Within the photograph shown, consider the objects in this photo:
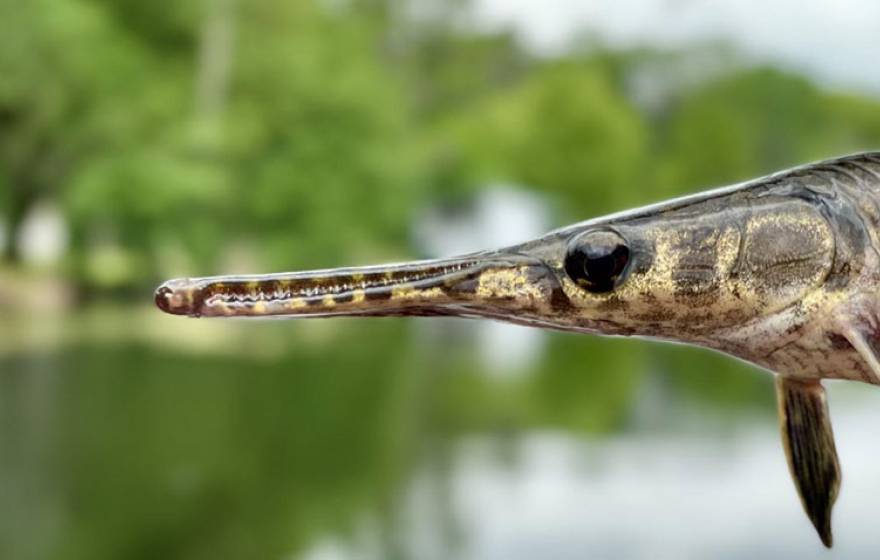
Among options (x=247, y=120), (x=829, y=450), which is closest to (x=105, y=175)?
(x=247, y=120)

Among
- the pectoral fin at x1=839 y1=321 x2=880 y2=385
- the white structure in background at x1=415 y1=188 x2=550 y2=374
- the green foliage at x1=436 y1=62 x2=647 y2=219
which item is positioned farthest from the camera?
the white structure in background at x1=415 y1=188 x2=550 y2=374

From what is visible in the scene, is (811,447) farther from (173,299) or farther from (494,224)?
(494,224)

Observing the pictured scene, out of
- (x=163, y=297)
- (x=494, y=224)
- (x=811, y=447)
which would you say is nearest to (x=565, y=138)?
(x=494, y=224)

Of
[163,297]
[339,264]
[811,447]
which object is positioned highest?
[339,264]

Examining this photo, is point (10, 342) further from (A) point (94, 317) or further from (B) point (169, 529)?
(B) point (169, 529)

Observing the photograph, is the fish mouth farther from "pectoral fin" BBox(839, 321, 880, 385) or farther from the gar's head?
"pectoral fin" BBox(839, 321, 880, 385)

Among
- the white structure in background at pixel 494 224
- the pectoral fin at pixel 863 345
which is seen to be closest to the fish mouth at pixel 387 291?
the pectoral fin at pixel 863 345

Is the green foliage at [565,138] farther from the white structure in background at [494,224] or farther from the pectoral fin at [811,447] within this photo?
the pectoral fin at [811,447]

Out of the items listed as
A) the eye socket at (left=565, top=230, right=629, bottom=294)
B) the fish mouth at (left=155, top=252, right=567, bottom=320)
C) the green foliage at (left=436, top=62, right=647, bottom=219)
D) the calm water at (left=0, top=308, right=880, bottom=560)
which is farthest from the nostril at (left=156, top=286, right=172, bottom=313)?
the green foliage at (left=436, top=62, right=647, bottom=219)
